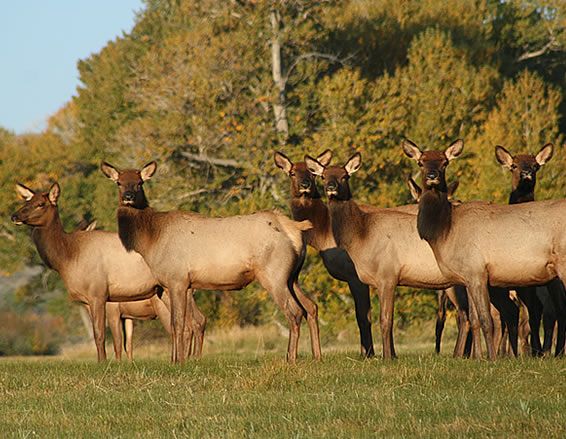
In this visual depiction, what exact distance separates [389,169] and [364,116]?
7.02 ft

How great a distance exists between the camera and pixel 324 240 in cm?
1358

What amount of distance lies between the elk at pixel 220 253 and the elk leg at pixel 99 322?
1.67m

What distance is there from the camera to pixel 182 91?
29297 mm

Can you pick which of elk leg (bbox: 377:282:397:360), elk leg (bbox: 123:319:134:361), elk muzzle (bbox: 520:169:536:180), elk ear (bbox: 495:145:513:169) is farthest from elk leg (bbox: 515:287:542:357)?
elk leg (bbox: 123:319:134:361)

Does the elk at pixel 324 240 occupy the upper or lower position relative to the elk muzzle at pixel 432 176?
lower

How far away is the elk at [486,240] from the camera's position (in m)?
10.9

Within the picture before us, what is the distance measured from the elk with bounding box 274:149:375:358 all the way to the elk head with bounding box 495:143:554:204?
272cm

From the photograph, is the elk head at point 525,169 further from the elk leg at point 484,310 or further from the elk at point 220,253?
the elk at point 220,253

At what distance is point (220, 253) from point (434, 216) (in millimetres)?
3029

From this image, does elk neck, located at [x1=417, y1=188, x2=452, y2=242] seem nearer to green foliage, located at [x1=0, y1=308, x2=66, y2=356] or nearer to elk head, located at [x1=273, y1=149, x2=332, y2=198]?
elk head, located at [x1=273, y1=149, x2=332, y2=198]

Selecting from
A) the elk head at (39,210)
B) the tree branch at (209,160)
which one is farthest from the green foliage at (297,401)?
the tree branch at (209,160)

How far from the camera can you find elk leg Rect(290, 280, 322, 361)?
12.1 meters

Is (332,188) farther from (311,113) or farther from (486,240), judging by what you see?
(311,113)

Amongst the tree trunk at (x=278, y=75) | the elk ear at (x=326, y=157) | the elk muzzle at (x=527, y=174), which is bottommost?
the elk muzzle at (x=527, y=174)
